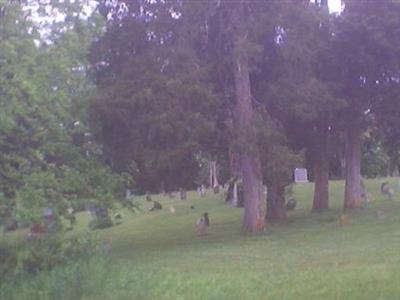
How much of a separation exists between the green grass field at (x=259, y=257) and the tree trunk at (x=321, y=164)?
0.81 meters

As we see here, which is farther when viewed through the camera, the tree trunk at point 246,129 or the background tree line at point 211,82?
the tree trunk at point 246,129

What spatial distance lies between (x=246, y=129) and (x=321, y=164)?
10479mm

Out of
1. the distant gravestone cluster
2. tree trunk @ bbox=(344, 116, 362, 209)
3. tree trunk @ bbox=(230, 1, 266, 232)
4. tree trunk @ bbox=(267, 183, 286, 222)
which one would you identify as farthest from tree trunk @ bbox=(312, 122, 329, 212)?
tree trunk @ bbox=(230, 1, 266, 232)

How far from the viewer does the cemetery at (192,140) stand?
16.3m

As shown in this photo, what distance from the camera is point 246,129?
102ft

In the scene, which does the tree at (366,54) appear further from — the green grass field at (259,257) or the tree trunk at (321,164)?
the green grass field at (259,257)

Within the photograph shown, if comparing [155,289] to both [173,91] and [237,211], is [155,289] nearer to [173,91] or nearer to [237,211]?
[173,91]

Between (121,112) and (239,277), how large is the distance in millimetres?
13368

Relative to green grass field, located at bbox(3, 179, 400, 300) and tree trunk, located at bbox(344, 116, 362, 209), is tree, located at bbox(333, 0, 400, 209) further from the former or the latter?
green grass field, located at bbox(3, 179, 400, 300)

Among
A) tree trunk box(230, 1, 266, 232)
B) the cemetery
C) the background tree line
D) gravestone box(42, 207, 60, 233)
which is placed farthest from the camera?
tree trunk box(230, 1, 266, 232)

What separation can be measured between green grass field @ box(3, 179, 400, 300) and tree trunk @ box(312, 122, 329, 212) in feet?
2.66

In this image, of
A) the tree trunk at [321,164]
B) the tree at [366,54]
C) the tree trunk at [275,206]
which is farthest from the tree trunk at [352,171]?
the tree trunk at [275,206]

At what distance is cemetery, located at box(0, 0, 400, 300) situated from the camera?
1628 cm

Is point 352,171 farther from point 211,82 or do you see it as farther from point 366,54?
point 211,82
